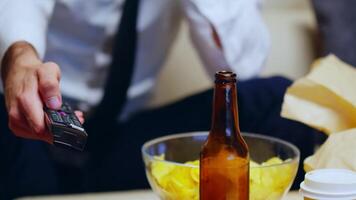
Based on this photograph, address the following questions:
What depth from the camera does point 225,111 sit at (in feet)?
2.04

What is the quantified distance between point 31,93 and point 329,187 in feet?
1.12

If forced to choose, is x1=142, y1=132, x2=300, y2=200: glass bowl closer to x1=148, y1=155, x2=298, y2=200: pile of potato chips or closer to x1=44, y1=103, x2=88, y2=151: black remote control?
x1=148, y1=155, x2=298, y2=200: pile of potato chips

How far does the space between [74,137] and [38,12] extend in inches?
17.5

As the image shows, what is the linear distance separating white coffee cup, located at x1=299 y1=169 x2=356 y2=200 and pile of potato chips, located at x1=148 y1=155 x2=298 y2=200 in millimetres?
80

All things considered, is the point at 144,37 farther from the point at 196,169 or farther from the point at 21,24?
the point at 196,169

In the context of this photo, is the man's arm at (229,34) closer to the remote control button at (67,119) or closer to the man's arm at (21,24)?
the man's arm at (21,24)

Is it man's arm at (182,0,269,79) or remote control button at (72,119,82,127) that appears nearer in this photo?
remote control button at (72,119,82,127)

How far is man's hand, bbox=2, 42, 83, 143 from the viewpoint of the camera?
2.29 ft

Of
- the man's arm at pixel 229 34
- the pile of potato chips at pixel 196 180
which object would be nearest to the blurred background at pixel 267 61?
the man's arm at pixel 229 34

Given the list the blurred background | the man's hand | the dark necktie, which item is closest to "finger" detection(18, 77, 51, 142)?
the man's hand

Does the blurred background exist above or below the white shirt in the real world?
below

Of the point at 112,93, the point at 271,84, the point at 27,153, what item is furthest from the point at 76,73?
the point at 271,84

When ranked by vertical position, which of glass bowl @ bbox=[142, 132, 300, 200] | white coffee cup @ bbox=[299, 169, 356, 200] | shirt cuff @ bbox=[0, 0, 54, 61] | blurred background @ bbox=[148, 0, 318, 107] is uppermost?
shirt cuff @ bbox=[0, 0, 54, 61]

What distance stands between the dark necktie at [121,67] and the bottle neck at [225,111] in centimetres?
Answer: 52
